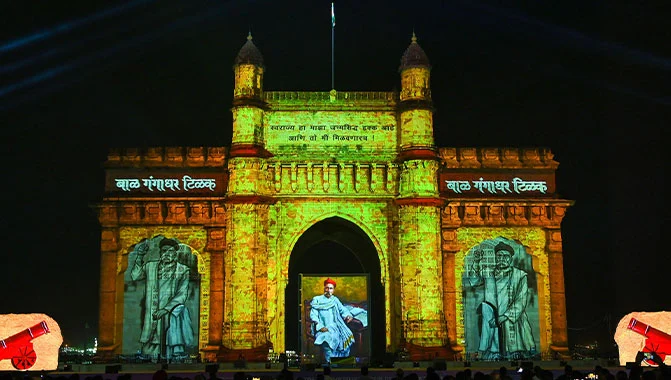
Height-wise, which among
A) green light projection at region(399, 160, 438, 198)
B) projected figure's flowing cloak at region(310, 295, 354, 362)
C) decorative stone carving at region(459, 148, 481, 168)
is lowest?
projected figure's flowing cloak at region(310, 295, 354, 362)

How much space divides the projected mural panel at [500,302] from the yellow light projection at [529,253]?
29cm

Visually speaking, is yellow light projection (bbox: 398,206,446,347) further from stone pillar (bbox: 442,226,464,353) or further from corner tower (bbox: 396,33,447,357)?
stone pillar (bbox: 442,226,464,353)

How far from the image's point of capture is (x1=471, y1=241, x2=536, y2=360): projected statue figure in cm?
3725

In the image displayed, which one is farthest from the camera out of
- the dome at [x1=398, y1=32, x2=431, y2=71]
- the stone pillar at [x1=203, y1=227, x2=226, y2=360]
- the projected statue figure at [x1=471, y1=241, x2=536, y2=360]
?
the dome at [x1=398, y1=32, x2=431, y2=71]

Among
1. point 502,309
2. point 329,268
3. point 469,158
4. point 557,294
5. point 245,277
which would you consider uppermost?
point 469,158

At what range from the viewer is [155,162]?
37875 millimetres

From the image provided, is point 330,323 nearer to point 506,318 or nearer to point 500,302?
point 500,302

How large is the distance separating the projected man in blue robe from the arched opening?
3.06ft

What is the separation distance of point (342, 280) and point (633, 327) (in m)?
14.4

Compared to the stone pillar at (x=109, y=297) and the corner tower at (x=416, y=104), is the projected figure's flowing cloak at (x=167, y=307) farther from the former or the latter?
the corner tower at (x=416, y=104)

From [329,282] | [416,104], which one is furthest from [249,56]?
[329,282]

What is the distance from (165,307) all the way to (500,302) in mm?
15429

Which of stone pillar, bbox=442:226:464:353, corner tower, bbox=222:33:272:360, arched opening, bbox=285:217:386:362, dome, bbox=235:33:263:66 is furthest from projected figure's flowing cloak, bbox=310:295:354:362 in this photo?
dome, bbox=235:33:263:66

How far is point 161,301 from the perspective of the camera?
36.8 metres
